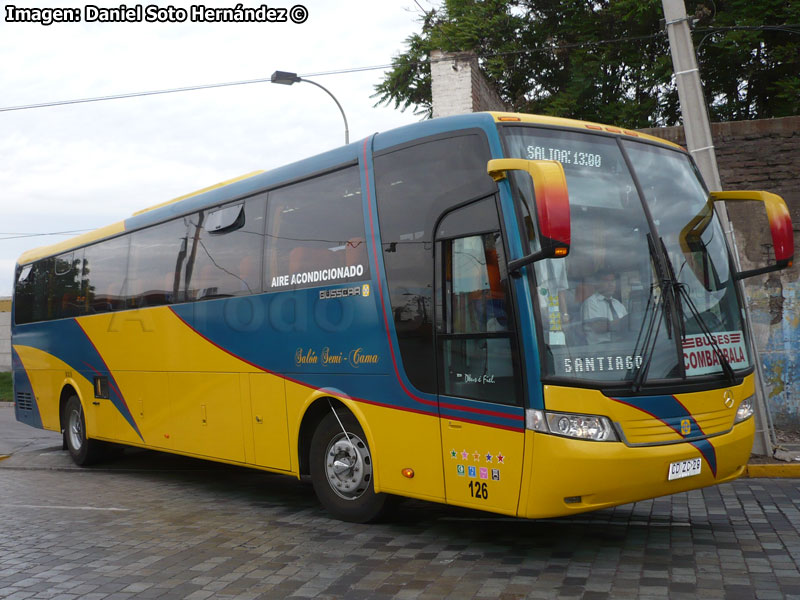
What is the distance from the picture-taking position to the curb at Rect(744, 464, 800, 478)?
31.6 ft

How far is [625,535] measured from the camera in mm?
6934

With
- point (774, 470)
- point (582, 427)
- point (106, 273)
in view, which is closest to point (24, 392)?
point (106, 273)

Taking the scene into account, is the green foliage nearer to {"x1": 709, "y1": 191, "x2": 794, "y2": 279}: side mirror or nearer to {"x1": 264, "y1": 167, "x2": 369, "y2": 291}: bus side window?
{"x1": 264, "y1": 167, "x2": 369, "y2": 291}: bus side window

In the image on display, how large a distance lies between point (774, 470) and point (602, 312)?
4.82 meters

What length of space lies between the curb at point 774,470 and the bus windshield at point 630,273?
3275mm

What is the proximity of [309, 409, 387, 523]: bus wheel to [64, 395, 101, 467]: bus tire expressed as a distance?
20.0 feet

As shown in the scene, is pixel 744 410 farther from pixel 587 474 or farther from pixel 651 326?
pixel 587 474

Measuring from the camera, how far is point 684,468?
6.14 metres

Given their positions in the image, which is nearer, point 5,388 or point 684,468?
point 684,468

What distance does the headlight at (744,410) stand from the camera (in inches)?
263

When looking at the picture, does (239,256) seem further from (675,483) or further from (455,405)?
(675,483)

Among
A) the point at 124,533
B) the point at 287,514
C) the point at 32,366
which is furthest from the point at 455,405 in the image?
the point at 32,366

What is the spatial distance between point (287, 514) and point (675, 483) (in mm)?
3812

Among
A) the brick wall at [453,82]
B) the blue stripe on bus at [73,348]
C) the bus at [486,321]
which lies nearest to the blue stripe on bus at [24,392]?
the blue stripe on bus at [73,348]
